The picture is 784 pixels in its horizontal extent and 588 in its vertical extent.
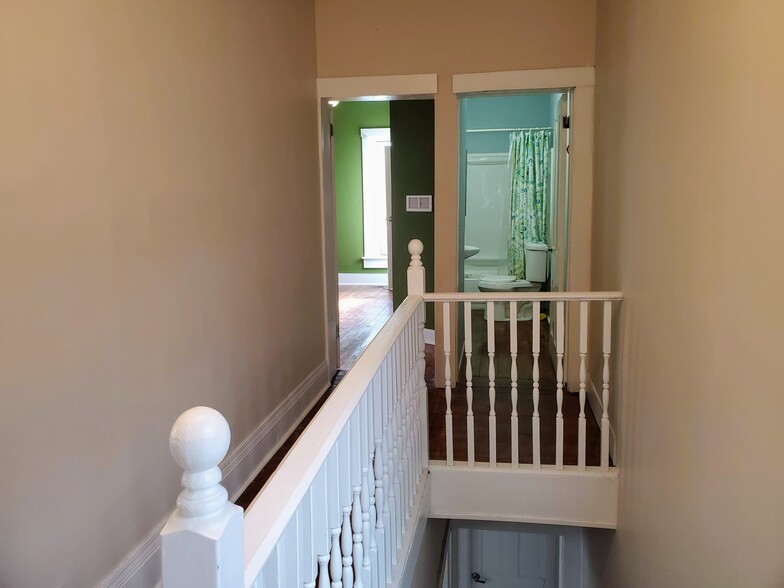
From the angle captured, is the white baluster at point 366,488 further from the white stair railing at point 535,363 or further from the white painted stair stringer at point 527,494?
the white painted stair stringer at point 527,494

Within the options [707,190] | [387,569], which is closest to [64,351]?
[387,569]

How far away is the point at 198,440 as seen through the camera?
736 millimetres

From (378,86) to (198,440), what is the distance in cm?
348

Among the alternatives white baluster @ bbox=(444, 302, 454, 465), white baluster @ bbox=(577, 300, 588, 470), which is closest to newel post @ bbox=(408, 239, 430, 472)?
white baluster @ bbox=(444, 302, 454, 465)

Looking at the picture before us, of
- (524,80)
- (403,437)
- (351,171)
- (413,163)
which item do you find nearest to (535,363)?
(403,437)

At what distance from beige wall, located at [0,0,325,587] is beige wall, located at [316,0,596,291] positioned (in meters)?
0.94

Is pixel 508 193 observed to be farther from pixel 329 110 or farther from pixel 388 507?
pixel 388 507

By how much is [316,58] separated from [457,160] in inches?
42.1

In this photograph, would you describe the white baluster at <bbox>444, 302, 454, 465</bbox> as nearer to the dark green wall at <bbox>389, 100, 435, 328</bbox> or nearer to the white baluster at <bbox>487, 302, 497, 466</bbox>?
the white baluster at <bbox>487, 302, 497, 466</bbox>

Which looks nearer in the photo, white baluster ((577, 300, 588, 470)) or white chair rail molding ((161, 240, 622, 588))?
white chair rail molding ((161, 240, 622, 588))

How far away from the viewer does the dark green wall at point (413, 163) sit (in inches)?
212

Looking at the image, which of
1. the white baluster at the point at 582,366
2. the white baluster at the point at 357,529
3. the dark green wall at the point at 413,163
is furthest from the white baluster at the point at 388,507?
the dark green wall at the point at 413,163

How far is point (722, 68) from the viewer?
1516 mm

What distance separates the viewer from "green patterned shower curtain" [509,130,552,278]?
6574 millimetres
